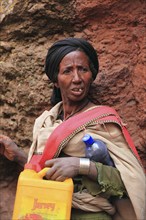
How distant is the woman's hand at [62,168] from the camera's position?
1669mm

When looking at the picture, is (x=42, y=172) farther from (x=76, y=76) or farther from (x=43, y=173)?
(x=76, y=76)

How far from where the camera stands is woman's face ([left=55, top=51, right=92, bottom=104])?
1.97 m

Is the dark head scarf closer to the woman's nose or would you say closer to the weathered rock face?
the woman's nose

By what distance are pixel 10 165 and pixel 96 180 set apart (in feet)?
3.07

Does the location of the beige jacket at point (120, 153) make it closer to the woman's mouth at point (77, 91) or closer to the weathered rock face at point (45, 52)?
the woman's mouth at point (77, 91)

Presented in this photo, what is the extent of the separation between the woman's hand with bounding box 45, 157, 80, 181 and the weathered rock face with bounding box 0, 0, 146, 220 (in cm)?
56

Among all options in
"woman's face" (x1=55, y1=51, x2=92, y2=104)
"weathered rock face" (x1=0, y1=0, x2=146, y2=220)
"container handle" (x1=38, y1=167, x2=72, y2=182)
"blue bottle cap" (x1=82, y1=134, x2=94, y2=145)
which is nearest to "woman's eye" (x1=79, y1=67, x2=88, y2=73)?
"woman's face" (x1=55, y1=51, x2=92, y2=104)

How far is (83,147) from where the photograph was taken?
1.82m

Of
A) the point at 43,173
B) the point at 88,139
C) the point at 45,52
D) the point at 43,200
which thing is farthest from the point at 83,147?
the point at 45,52

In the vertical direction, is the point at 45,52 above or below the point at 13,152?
above

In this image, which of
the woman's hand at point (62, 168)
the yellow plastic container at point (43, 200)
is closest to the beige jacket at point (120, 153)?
the woman's hand at point (62, 168)

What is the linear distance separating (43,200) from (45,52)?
3.61ft

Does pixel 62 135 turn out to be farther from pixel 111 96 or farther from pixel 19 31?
pixel 19 31

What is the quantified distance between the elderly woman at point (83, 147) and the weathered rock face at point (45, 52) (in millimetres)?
237
